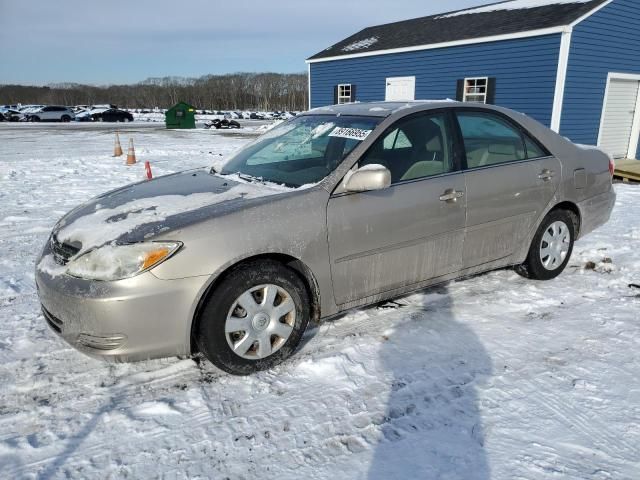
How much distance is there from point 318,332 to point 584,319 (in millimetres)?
2063

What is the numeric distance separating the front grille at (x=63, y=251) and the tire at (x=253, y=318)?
851mm

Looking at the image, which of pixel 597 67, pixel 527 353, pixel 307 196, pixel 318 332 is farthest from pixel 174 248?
pixel 597 67

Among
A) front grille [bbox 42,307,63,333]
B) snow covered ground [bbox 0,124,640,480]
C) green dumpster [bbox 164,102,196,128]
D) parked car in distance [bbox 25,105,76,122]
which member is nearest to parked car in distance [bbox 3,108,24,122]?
parked car in distance [bbox 25,105,76,122]

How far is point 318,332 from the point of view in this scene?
3.48m

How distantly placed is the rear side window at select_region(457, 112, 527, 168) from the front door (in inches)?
7.1

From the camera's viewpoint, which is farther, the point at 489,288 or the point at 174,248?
the point at 489,288

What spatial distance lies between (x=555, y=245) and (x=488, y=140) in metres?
1.27

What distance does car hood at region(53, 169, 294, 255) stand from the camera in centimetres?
272

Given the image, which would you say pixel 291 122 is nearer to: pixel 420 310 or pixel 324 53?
pixel 420 310

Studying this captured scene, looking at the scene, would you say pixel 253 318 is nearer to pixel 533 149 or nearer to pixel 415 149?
pixel 415 149

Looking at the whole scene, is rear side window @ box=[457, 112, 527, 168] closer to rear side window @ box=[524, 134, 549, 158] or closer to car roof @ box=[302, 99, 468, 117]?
rear side window @ box=[524, 134, 549, 158]

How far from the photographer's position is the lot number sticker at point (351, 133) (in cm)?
335

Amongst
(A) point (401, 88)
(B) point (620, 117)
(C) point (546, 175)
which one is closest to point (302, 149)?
(C) point (546, 175)

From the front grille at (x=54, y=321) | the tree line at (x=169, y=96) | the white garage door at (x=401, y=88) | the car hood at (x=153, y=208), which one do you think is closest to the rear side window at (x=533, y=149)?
the car hood at (x=153, y=208)
